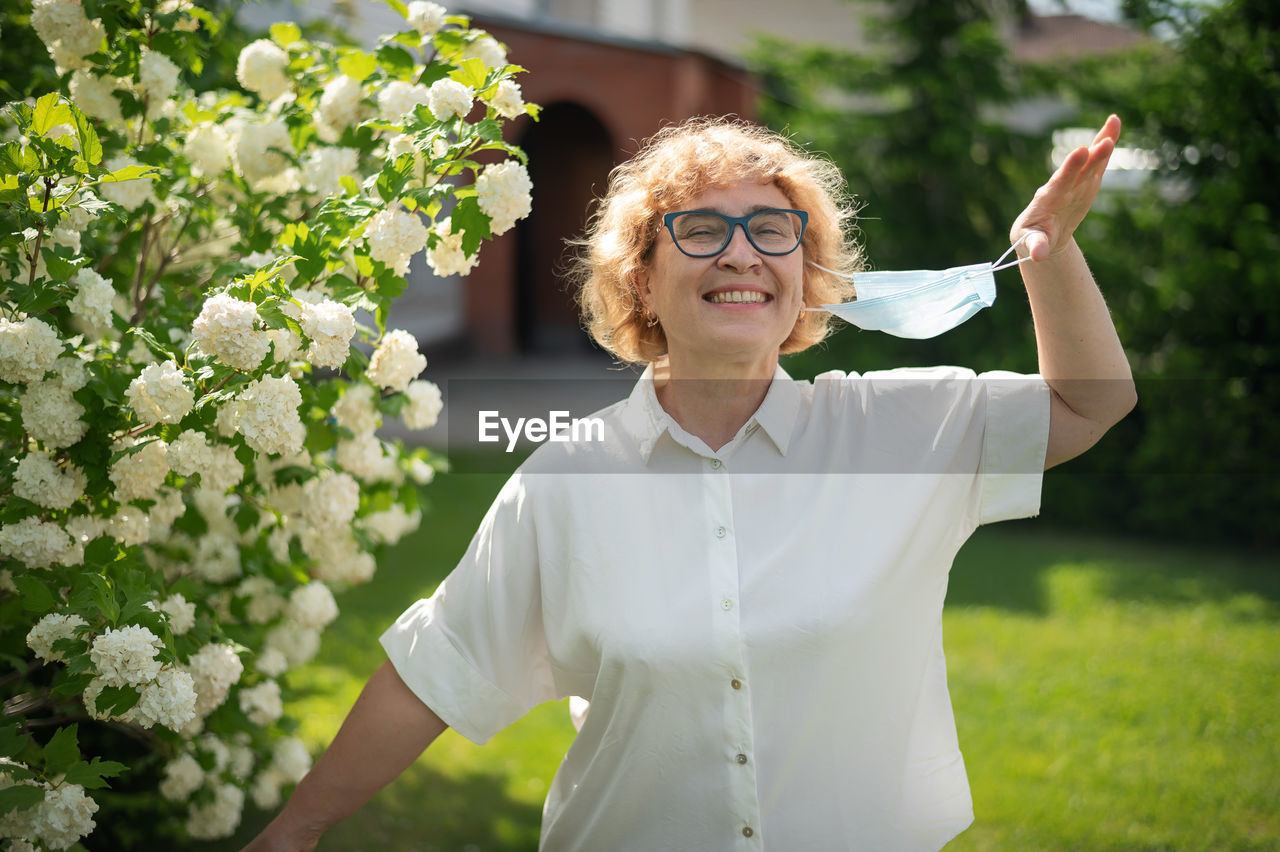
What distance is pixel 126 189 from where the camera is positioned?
2.62 meters

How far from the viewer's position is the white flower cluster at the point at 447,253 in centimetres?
230

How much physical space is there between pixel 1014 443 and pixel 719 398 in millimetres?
550

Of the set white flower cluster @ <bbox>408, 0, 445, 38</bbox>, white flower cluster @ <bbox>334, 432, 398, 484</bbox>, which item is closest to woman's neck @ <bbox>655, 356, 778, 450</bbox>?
white flower cluster @ <bbox>334, 432, 398, 484</bbox>

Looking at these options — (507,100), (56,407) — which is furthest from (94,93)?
(507,100)

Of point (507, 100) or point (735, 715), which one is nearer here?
point (735, 715)

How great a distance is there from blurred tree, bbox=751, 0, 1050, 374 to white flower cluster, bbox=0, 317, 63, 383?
7.86 metres

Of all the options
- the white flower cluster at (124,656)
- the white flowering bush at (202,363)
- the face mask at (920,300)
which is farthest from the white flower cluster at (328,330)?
the face mask at (920,300)

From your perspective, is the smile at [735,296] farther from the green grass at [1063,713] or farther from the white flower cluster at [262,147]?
the green grass at [1063,713]

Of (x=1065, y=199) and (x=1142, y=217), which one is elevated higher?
(x=1142, y=217)

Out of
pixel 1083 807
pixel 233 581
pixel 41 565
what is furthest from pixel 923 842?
pixel 1083 807

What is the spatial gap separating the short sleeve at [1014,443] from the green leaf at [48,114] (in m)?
1.75

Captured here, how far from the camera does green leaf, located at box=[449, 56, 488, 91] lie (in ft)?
7.06

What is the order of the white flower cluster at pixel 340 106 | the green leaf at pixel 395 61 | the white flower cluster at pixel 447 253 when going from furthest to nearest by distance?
1. the white flower cluster at pixel 340 106
2. the green leaf at pixel 395 61
3. the white flower cluster at pixel 447 253

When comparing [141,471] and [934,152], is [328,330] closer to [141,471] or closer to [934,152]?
[141,471]
